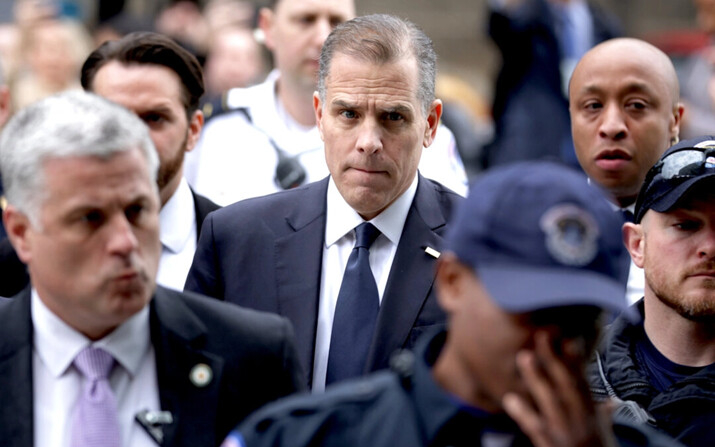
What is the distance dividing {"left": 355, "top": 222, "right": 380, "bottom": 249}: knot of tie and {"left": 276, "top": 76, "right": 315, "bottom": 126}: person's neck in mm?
2084

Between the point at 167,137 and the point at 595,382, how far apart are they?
210 centimetres

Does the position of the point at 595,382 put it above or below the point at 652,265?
below

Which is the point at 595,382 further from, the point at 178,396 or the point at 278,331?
the point at 178,396

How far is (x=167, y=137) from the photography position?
5617 millimetres

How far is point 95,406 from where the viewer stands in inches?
140

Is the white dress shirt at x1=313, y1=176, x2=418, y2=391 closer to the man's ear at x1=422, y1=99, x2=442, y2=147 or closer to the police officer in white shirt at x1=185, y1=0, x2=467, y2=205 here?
the man's ear at x1=422, y1=99, x2=442, y2=147

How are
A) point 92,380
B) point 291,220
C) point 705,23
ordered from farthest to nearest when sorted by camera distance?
point 705,23, point 291,220, point 92,380

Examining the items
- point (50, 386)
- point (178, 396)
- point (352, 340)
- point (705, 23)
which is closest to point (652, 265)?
point (352, 340)

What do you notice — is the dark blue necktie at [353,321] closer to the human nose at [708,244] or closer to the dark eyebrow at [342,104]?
the dark eyebrow at [342,104]

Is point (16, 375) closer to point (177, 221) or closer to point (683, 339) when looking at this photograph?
point (177, 221)

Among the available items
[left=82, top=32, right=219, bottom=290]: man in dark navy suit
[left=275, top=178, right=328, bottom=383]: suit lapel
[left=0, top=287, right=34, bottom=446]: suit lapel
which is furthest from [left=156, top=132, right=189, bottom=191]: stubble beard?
[left=0, top=287, right=34, bottom=446]: suit lapel

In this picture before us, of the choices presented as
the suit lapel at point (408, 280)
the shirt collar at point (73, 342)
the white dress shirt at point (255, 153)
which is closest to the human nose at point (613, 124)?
the white dress shirt at point (255, 153)

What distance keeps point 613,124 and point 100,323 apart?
2844 millimetres

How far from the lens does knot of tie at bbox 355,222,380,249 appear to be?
4906 mm
